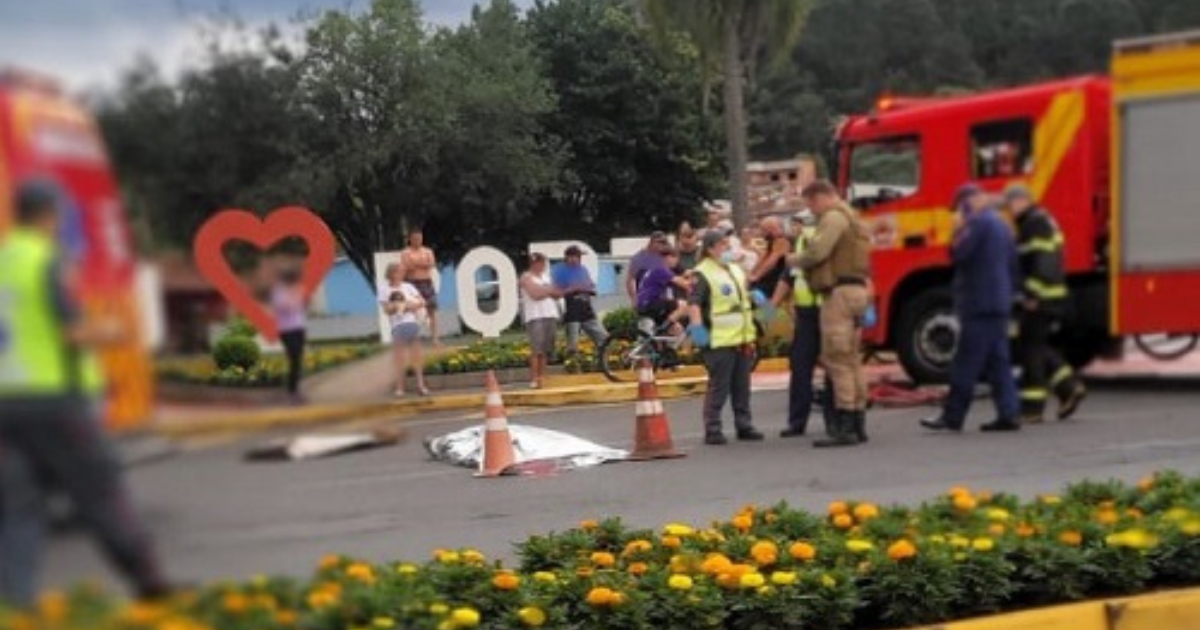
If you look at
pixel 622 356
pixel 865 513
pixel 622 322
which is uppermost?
pixel 622 322

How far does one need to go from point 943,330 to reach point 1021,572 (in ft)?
5.16

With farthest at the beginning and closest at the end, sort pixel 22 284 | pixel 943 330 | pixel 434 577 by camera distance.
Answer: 1. pixel 434 577
2. pixel 943 330
3. pixel 22 284

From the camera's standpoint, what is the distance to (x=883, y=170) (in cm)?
406

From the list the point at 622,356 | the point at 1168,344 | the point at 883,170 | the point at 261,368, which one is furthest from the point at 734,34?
the point at 622,356

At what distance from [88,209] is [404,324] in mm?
1272

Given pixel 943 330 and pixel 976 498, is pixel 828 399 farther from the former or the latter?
pixel 943 330

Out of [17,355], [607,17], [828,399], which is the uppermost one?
[607,17]

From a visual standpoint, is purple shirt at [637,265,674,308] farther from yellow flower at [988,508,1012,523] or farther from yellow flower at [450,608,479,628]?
yellow flower at [450,608,479,628]

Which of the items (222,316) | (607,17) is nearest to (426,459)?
(607,17)

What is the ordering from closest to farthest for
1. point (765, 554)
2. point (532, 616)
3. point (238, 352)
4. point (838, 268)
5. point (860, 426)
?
point (238, 352) < point (838, 268) < point (532, 616) < point (765, 554) < point (860, 426)

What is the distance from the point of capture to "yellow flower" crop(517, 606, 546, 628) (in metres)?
4.63

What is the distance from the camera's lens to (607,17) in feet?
15.7

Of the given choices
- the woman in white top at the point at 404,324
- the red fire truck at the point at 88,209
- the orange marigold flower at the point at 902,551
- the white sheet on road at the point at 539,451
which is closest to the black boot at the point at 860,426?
the orange marigold flower at the point at 902,551

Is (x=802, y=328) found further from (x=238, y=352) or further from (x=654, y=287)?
(x=238, y=352)
